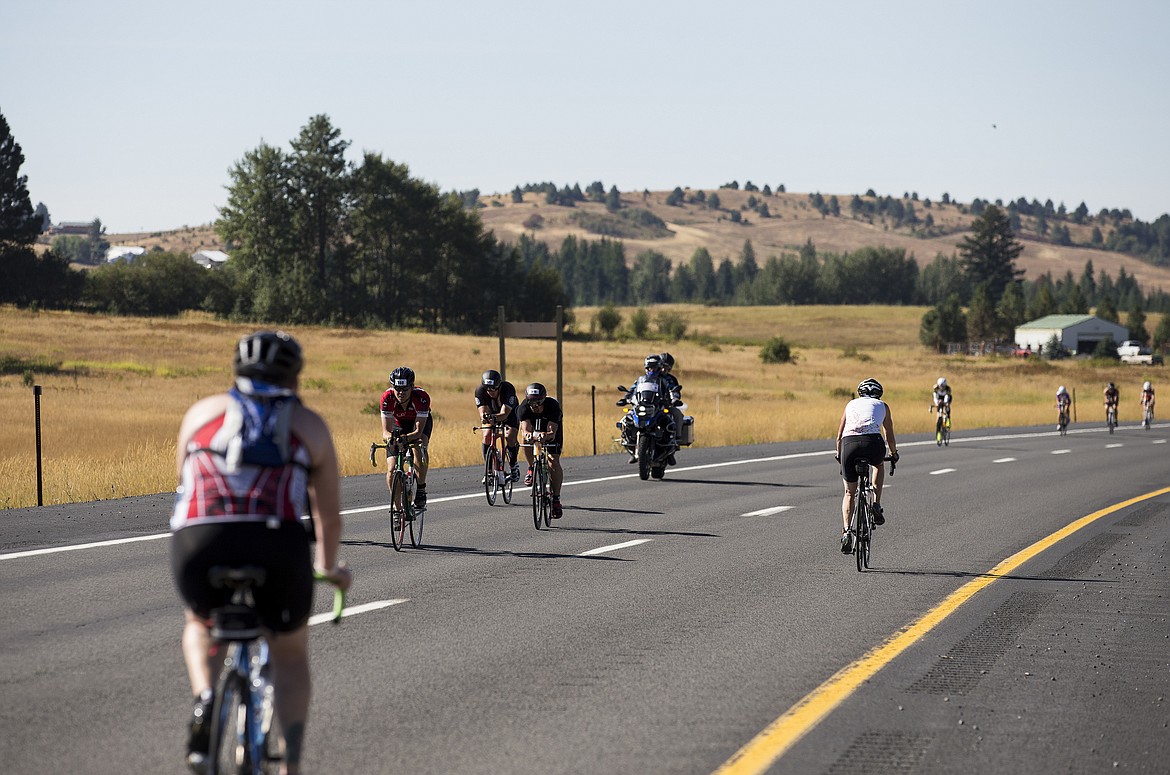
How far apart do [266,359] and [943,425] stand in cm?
3156

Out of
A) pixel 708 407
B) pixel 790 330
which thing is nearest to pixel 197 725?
pixel 708 407

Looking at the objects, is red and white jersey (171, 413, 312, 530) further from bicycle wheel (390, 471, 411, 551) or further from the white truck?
the white truck

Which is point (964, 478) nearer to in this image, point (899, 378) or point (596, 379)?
point (596, 379)

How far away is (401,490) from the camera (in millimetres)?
13531

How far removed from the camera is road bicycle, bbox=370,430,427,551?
44.4ft

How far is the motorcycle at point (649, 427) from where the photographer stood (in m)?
22.4

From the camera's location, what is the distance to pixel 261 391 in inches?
187

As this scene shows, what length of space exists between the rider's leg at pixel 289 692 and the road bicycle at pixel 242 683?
51 millimetres

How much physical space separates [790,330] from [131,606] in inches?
6908

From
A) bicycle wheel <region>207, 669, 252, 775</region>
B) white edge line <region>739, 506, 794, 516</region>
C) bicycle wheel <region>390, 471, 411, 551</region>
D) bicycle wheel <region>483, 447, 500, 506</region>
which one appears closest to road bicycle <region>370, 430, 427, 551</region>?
bicycle wheel <region>390, 471, 411, 551</region>

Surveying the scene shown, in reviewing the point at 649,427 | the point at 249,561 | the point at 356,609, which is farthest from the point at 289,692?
the point at 649,427

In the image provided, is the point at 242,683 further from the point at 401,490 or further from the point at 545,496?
the point at 545,496

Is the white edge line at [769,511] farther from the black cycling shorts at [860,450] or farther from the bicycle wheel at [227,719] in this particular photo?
the bicycle wheel at [227,719]

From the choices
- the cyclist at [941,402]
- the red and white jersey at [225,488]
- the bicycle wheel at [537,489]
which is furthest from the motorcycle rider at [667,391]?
the red and white jersey at [225,488]
